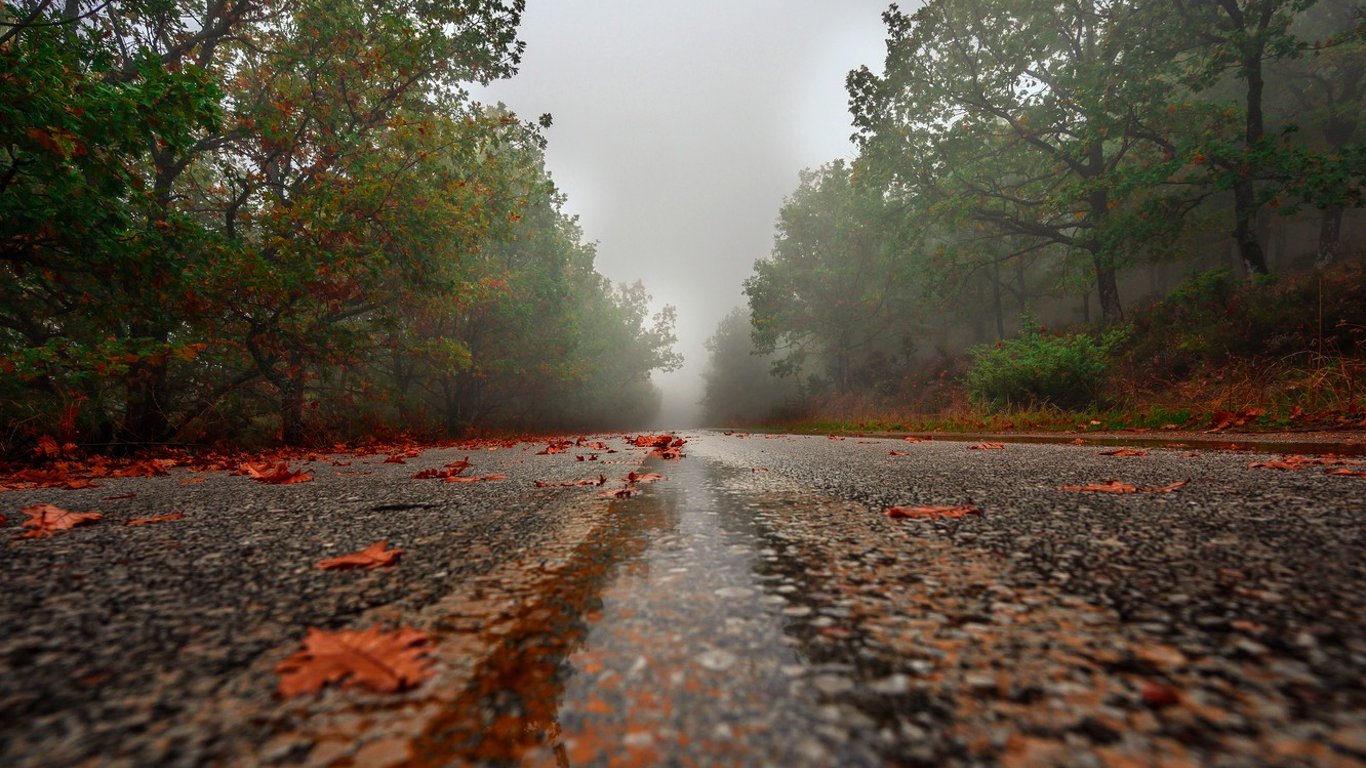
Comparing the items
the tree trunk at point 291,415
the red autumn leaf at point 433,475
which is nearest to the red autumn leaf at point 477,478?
the red autumn leaf at point 433,475

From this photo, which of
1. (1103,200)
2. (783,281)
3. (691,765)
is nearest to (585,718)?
(691,765)

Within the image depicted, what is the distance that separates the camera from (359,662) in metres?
0.77

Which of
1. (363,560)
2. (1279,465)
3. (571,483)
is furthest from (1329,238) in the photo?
(363,560)

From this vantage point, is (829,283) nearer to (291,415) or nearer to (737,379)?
(737,379)

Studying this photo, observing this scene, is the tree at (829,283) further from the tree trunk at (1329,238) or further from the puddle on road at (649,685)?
the puddle on road at (649,685)

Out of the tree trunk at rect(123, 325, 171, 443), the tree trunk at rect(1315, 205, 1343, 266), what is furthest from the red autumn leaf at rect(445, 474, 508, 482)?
the tree trunk at rect(1315, 205, 1343, 266)

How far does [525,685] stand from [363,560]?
33.4 inches

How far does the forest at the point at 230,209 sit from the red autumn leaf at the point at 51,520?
4.49 m

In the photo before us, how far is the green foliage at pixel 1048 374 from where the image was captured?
11.1 metres

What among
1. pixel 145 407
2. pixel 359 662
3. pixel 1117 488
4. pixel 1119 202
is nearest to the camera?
pixel 359 662

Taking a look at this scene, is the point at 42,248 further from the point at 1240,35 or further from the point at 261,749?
the point at 1240,35

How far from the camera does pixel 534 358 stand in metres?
19.7

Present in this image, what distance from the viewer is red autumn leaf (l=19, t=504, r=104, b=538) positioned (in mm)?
1715

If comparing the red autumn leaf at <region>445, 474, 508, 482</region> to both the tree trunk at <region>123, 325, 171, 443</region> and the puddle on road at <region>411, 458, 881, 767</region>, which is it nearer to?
the puddle on road at <region>411, 458, 881, 767</region>
